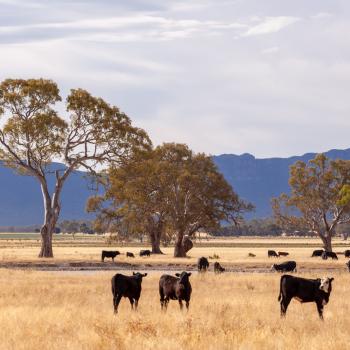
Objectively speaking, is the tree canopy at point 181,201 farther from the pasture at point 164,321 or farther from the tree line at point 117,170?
the pasture at point 164,321

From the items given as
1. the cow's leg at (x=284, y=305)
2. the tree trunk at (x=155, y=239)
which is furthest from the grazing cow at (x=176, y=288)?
the tree trunk at (x=155, y=239)

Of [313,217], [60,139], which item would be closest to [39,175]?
[60,139]

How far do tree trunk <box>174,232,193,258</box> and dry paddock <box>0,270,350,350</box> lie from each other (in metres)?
43.4

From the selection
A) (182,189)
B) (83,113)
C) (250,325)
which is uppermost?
(83,113)

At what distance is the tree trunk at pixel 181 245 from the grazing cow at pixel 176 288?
5195cm

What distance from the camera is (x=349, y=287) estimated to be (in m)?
32.5

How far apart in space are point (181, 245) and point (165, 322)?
2219 inches

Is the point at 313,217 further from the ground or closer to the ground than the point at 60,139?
closer to the ground

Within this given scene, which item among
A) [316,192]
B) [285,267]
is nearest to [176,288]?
[285,267]

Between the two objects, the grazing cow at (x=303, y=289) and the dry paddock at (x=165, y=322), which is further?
the grazing cow at (x=303, y=289)

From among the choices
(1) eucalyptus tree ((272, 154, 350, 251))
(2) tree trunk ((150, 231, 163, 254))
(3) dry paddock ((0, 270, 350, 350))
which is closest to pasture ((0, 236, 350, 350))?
(3) dry paddock ((0, 270, 350, 350))

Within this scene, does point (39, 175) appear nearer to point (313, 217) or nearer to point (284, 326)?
point (313, 217)

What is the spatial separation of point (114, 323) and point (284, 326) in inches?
160

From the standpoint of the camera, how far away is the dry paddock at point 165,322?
15531mm
